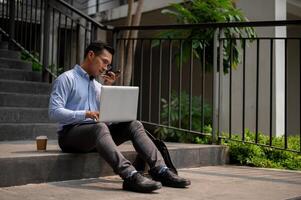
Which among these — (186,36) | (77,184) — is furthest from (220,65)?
(77,184)

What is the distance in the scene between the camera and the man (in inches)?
137

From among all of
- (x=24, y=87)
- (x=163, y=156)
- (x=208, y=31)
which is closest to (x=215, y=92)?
(x=208, y=31)

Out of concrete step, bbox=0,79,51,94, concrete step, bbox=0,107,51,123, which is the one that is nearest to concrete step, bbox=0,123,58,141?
concrete step, bbox=0,107,51,123

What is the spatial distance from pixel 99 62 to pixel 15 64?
3042mm

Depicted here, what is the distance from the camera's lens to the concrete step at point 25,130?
486 cm

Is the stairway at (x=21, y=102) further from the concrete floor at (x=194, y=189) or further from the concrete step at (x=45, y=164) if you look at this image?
the concrete floor at (x=194, y=189)

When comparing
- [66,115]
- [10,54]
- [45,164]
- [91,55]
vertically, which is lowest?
[45,164]

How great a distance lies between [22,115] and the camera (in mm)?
5305

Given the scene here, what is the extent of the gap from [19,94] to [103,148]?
8.04ft

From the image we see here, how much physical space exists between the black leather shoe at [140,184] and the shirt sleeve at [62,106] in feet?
2.10

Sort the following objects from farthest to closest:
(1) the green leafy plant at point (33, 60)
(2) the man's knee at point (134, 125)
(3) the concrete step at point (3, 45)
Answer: (3) the concrete step at point (3, 45) → (1) the green leafy plant at point (33, 60) → (2) the man's knee at point (134, 125)

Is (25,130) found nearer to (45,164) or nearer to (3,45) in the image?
(45,164)

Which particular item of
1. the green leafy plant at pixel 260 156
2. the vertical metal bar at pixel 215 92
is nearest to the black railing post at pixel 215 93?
the vertical metal bar at pixel 215 92

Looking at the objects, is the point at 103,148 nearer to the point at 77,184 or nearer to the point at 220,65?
the point at 77,184
